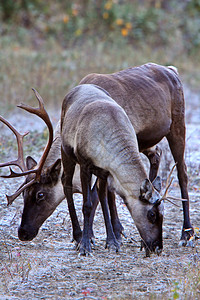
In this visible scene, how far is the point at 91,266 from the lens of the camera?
5.15m

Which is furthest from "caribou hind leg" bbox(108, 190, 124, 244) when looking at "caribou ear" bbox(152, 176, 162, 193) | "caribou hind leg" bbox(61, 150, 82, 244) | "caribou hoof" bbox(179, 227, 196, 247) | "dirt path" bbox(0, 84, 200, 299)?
"caribou ear" bbox(152, 176, 162, 193)

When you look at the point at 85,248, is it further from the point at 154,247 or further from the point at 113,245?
the point at 154,247

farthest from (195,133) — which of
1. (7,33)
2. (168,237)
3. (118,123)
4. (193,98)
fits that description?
(7,33)

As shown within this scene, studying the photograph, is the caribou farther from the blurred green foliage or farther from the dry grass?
the blurred green foliage

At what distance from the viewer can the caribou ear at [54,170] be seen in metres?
6.07

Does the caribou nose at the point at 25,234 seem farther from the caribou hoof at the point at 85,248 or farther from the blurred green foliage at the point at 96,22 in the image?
the blurred green foliage at the point at 96,22

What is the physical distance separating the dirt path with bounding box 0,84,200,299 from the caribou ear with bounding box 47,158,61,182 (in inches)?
21.1

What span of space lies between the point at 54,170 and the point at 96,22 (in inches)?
483

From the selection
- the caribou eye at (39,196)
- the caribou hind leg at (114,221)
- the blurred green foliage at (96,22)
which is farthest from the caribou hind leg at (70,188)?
the blurred green foliage at (96,22)

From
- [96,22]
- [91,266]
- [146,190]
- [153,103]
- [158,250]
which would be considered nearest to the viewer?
[146,190]

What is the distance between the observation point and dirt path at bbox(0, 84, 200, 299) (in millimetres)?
4426

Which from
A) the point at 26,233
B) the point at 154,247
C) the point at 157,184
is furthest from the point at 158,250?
the point at 26,233

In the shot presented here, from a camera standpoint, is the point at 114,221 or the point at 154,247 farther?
the point at 114,221

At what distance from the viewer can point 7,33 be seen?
54.5 feet
